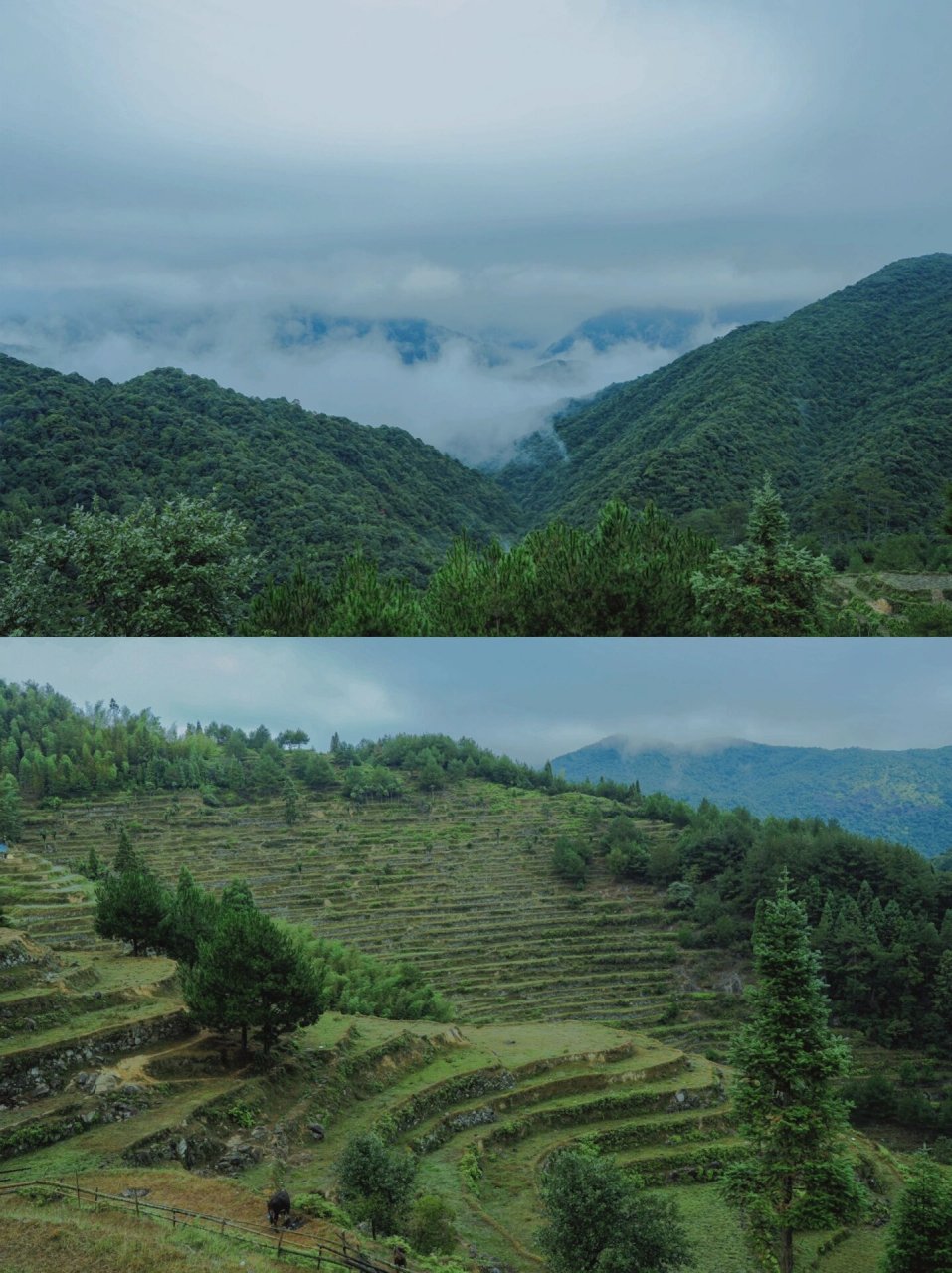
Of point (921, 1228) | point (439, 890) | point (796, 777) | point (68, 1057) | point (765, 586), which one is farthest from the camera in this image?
point (439, 890)

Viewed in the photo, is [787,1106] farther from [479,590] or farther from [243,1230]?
[479,590]

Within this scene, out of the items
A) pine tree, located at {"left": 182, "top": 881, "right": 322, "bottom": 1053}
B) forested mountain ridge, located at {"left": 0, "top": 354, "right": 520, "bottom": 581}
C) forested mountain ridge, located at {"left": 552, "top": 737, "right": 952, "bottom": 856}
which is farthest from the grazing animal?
forested mountain ridge, located at {"left": 0, "top": 354, "right": 520, "bottom": 581}

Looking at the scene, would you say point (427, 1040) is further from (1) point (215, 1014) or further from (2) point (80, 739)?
(2) point (80, 739)

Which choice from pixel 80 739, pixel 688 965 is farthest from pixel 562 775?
pixel 80 739

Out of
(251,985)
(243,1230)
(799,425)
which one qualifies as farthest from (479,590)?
(799,425)

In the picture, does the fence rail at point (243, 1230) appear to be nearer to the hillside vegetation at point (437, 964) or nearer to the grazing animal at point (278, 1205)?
the grazing animal at point (278, 1205)

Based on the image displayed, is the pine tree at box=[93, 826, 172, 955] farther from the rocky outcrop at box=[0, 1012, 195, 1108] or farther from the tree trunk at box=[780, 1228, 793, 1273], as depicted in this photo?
the tree trunk at box=[780, 1228, 793, 1273]

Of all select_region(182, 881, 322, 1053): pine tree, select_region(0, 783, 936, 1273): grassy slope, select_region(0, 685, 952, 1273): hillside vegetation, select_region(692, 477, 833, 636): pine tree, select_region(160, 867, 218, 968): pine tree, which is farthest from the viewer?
select_region(160, 867, 218, 968): pine tree
